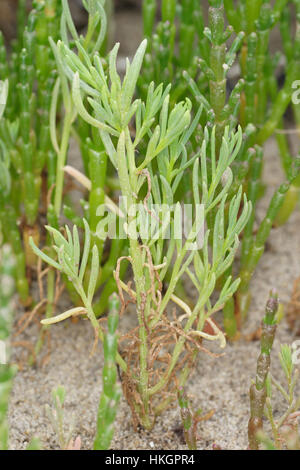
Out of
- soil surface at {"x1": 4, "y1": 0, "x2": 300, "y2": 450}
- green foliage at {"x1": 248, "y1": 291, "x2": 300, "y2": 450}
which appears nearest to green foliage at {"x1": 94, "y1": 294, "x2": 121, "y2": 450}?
green foliage at {"x1": 248, "y1": 291, "x2": 300, "y2": 450}

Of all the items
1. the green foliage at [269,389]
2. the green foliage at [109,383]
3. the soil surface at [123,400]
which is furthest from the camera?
the soil surface at [123,400]

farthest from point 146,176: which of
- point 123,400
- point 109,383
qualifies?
point 123,400

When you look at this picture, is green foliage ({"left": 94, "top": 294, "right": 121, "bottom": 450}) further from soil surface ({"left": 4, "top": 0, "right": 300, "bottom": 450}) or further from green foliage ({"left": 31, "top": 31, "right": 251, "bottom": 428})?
soil surface ({"left": 4, "top": 0, "right": 300, "bottom": 450})

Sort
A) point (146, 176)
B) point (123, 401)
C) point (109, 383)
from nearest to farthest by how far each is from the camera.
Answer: point (109, 383) < point (146, 176) < point (123, 401)

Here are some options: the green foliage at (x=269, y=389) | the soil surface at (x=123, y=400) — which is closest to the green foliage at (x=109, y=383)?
the green foliage at (x=269, y=389)

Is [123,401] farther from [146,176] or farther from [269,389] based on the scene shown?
[146,176]

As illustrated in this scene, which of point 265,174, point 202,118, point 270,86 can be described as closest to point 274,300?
point 202,118

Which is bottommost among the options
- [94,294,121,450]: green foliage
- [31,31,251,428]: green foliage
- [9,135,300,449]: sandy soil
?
[9,135,300,449]: sandy soil

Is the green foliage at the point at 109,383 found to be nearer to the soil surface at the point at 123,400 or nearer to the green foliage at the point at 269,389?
the green foliage at the point at 269,389
